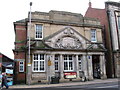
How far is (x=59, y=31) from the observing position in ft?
72.3

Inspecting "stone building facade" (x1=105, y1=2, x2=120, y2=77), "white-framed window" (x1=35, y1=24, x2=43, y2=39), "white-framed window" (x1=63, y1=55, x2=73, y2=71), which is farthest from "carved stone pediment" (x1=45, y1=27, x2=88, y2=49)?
"stone building facade" (x1=105, y1=2, x2=120, y2=77)

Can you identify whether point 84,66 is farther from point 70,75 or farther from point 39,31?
point 39,31

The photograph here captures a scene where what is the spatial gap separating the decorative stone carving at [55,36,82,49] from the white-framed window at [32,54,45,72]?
9.76 feet

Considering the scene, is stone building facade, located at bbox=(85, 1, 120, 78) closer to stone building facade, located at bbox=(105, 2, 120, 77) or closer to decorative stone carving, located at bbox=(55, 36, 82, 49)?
stone building facade, located at bbox=(105, 2, 120, 77)

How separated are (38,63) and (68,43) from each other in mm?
5531

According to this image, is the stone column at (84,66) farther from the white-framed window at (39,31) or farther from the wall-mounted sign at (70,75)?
the white-framed window at (39,31)

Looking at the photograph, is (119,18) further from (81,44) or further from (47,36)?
(47,36)

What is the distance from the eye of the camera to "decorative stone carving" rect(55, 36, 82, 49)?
21672 mm

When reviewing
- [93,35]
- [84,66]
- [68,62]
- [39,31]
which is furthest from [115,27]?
[39,31]

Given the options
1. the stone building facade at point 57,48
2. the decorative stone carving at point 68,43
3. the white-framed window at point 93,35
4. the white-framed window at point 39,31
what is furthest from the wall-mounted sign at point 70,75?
the white-framed window at point 93,35

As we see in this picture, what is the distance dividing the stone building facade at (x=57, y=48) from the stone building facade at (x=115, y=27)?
3176 millimetres

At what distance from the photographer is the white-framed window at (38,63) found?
65.8 ft

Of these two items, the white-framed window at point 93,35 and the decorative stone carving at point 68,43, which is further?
the white-framed window at point 93,35

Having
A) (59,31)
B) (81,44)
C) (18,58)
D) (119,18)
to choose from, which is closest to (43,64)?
(18,58)
